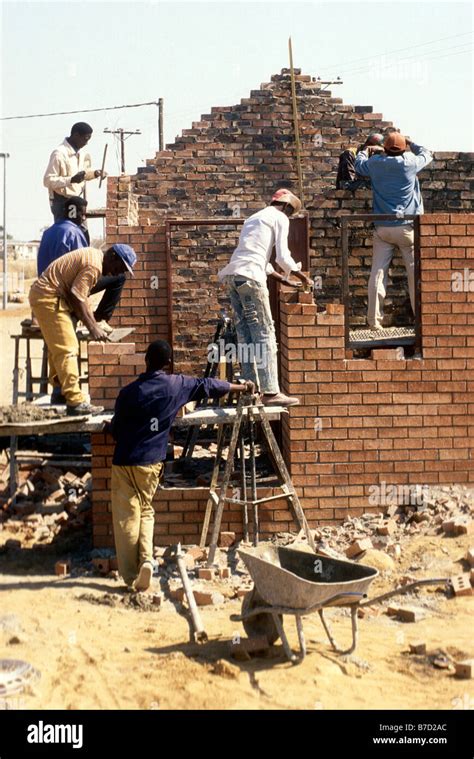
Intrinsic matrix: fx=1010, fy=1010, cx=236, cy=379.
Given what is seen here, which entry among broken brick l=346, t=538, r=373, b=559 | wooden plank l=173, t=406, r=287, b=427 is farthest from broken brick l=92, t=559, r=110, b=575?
broken brick l=346, t=538, r=373, b=559

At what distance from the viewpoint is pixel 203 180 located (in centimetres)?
1272

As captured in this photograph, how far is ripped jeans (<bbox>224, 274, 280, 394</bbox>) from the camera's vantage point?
7.28m

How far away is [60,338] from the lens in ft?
22.7

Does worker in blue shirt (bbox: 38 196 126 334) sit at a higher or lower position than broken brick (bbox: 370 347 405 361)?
higher

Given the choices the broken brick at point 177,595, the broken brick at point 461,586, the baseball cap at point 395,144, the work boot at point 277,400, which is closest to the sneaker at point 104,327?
the work boot at point 277,400

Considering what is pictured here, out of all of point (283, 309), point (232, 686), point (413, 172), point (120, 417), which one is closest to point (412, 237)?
point (413, 172)

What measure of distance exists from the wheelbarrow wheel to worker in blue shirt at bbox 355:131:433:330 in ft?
11.5

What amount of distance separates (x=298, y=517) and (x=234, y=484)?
2.44 ft

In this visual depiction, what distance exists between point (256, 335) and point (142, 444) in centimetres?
124

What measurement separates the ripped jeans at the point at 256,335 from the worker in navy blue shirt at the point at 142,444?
1.61 ft

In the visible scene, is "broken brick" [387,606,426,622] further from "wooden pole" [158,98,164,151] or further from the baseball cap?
"wooden pole" [158,98,164,151]

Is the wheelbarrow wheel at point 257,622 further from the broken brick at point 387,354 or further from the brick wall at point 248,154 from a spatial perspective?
the brick wall at point 248,154

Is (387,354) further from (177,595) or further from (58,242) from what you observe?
(58,242)

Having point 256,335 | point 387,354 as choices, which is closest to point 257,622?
point 256,335
